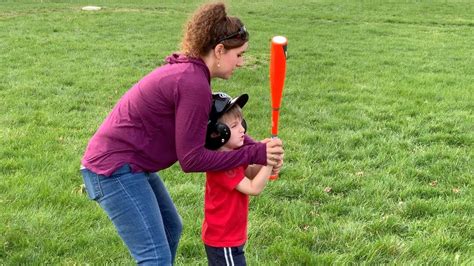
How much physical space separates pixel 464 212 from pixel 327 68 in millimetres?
6578

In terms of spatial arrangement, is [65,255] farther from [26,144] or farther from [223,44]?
[26,144]

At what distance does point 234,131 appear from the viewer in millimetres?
2867

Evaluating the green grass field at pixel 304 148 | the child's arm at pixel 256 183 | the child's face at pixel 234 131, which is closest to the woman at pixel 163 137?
the child's arm at pixel 256 183

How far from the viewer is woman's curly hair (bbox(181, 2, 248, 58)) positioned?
2.66 metres

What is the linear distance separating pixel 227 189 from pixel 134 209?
0.48m

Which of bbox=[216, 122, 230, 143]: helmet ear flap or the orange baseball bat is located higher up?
the orange baseball bat

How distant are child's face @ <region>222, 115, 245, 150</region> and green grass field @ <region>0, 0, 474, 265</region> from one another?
133cm

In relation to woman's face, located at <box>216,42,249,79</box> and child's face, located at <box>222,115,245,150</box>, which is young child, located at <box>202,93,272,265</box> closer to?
child's face, located at <box>222,115,245,150</box>

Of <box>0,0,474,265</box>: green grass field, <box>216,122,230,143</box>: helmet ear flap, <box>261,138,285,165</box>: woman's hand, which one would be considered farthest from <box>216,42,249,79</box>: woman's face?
<box>0,0,474,265</box>: green grass field

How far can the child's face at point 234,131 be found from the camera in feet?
9.36

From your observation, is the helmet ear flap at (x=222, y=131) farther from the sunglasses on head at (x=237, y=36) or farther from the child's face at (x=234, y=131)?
the sunglasses on head at (x=237, y=36)

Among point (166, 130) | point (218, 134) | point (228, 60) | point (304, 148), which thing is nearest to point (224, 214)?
point (218, 134)

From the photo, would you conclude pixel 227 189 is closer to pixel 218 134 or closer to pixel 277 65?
pixel 218 134

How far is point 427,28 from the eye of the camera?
17.7 m
